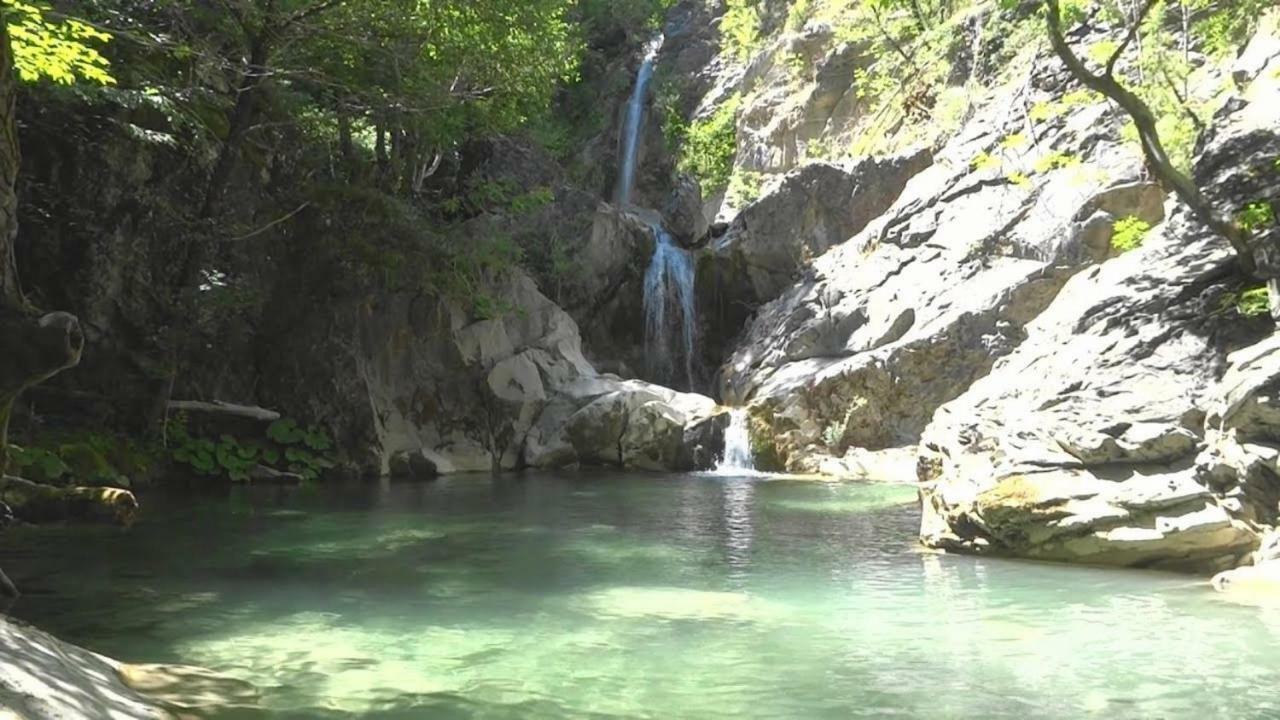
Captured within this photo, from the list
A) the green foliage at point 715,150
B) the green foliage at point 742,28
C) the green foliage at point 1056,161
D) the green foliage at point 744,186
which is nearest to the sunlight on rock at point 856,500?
the green foliage at point 1056,161

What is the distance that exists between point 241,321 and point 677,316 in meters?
11.2

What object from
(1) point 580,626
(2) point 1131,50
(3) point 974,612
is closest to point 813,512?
(3) point 974,612

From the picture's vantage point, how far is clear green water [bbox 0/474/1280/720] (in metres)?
5.03

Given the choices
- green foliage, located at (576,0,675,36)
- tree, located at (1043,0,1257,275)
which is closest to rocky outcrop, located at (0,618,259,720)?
tree, located at (1043,0,1257,275)

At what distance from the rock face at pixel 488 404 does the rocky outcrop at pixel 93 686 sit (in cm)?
1409

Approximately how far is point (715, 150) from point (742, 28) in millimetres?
5074

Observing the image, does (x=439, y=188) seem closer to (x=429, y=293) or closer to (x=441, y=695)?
(x=429, y=293)

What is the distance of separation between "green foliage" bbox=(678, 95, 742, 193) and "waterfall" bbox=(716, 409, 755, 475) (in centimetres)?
1255

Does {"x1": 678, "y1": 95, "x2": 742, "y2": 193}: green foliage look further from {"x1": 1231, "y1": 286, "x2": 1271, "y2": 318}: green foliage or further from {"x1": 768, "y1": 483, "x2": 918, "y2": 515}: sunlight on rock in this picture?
{"x1": 1231, "y1": 286, "x2": 1271, "y2": 318}: green foliage

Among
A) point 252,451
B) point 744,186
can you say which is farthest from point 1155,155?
point 744,186

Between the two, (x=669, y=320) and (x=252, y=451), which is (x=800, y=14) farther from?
(x=252, y=451)

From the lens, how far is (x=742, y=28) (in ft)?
109

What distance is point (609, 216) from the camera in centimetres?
2502

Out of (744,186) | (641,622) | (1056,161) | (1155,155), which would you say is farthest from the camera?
(744,186)
